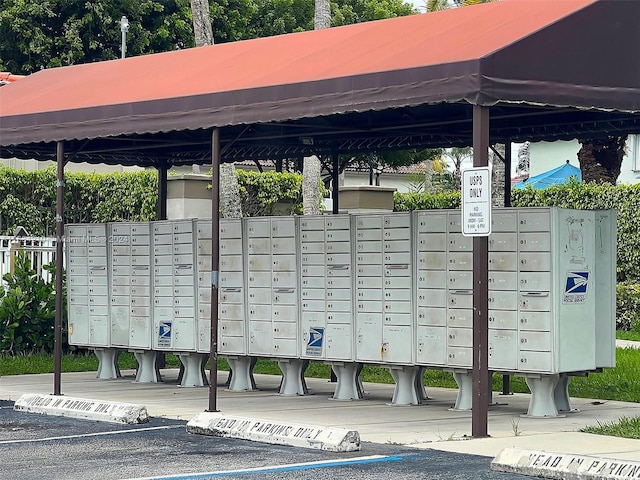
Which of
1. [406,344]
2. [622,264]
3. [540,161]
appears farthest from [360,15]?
[406,344]

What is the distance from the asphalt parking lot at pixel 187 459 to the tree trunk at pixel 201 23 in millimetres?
12707

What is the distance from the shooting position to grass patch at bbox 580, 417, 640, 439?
37.0ft

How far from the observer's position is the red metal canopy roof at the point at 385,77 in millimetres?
11070

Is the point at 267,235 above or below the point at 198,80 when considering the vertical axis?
below

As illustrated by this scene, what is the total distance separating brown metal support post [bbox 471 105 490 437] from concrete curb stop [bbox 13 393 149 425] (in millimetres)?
3396

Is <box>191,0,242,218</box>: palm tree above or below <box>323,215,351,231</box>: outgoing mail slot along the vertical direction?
above

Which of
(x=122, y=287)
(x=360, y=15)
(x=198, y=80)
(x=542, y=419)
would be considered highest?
(x=360, y=15)

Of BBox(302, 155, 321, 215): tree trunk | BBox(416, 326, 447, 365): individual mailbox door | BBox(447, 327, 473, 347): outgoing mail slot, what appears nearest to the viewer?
BBox(447, 327, 473, 347): outgoing mail slot

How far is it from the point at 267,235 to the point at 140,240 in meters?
2.22

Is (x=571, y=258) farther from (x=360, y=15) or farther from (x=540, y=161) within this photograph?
(x=540, y=161)

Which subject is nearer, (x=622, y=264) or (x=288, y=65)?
(x=288, y=65)

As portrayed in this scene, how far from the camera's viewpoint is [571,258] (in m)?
12.6

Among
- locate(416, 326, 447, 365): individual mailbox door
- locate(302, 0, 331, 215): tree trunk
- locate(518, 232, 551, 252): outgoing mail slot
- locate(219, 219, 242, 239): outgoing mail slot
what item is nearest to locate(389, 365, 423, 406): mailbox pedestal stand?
locate(416, 326, 447, 365): individual mailbox door

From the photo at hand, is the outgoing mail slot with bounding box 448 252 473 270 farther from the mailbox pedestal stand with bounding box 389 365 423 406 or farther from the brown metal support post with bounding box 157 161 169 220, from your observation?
the brown metal support post with bounding box 157 161 169 220
